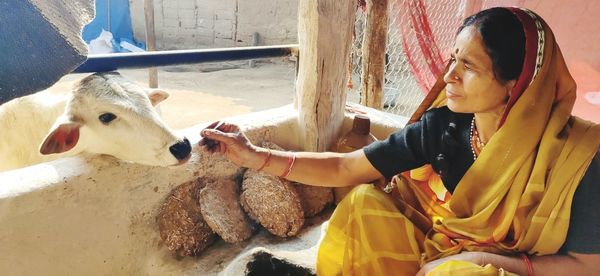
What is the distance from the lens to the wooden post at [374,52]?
370 cm

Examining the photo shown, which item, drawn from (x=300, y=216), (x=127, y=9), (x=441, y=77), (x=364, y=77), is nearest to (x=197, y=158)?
(x=300, y=216)

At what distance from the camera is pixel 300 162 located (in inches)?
70.2

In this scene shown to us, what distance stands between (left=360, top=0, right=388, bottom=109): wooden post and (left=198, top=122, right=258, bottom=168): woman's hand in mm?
2368

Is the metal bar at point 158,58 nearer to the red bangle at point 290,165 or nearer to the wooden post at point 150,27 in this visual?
the red bangle at point 290,165

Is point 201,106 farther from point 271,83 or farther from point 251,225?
point 251,225

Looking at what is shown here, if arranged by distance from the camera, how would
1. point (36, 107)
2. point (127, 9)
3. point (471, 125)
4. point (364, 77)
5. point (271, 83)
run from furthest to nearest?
point (127, 9)
point (271, 83)
point (364, 77)
point (36, 107)
point (471, 125)

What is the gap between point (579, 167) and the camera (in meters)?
1.28

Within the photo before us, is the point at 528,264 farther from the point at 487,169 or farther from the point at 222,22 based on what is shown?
the point at 222,22

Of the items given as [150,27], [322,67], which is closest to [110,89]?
[322,67]

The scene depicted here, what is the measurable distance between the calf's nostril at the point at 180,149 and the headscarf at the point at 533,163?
1.03m

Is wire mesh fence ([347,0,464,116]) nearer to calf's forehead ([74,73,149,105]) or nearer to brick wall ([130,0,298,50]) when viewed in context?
calf's forehead ([74,73,149,105])

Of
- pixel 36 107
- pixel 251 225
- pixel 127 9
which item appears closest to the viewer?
pixel 251 225

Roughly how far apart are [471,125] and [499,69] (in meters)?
0.31

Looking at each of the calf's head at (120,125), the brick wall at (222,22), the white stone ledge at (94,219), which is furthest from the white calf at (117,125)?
the brick wall at (222,22)
